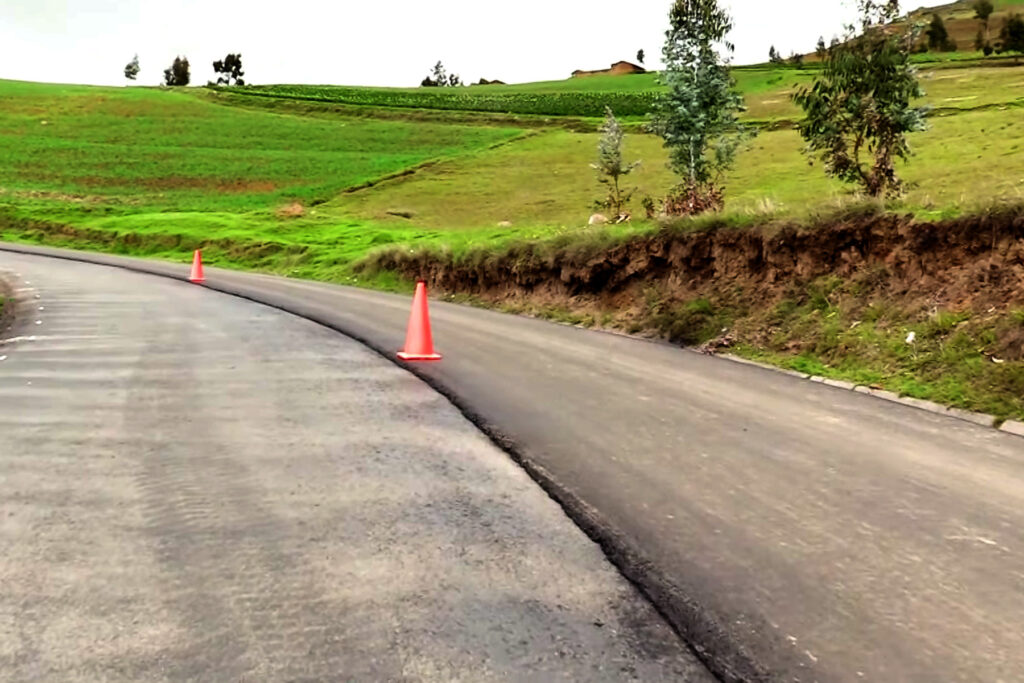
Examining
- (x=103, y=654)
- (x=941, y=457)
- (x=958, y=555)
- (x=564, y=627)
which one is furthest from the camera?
(x=941, y=457)

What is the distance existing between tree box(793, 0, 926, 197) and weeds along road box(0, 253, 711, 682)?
11.0 metres

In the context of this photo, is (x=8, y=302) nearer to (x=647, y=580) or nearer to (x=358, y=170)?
(x=647, y=580)

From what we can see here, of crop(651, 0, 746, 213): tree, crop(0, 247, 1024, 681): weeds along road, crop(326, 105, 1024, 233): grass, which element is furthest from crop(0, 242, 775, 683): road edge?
crop(651, 0, 746, 213): tree

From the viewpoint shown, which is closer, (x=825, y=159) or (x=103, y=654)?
(x=103, y=654)

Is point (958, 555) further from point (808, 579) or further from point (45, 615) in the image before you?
point (45, 615)

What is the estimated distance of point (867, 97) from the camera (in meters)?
16.6

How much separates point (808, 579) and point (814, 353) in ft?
23.1

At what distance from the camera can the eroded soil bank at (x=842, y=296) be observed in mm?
9367

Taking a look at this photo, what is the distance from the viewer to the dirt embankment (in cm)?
1054

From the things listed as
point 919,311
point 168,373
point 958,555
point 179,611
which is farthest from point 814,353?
point 179,611

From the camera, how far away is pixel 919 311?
1073 centimetres

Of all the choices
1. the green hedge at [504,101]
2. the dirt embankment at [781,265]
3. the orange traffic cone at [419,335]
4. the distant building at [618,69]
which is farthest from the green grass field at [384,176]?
the distant building at [618,69]

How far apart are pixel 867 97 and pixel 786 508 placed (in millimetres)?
13164

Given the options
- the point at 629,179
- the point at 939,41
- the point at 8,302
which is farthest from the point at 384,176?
the point at 939,41
